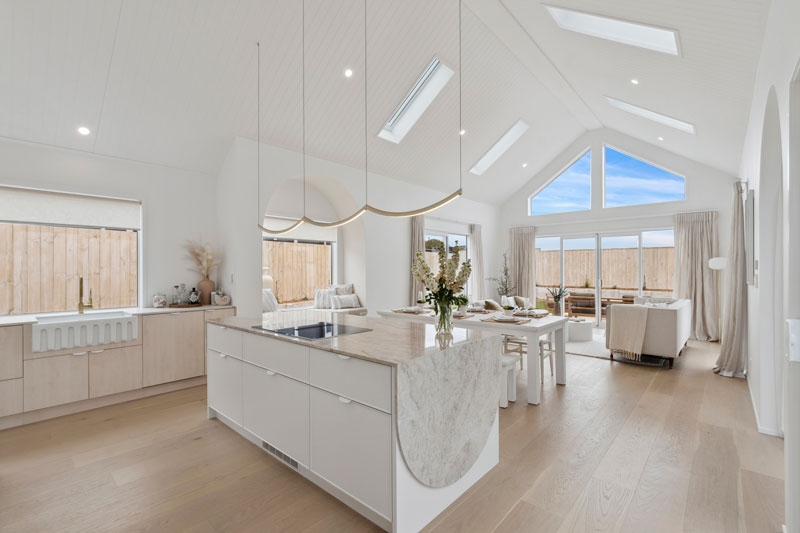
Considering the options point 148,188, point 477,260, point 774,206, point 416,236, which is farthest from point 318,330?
point 477,260

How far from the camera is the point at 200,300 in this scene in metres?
4.84

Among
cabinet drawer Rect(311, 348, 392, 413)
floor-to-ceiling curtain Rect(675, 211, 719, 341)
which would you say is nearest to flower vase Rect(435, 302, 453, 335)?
Result: cabinet drawer Rect(311, 348, 392, 413)

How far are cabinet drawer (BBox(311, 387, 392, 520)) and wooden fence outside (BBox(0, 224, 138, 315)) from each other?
3.72m

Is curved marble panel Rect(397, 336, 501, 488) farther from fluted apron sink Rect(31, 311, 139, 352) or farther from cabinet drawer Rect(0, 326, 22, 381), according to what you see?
cabinet drawer Rect(0, 326, 22, 381)

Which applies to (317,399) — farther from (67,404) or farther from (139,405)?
(67,404)

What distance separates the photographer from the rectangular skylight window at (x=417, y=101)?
517 cm

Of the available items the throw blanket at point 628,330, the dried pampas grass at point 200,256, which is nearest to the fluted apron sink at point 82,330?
the dried pampas grass at point 200,256

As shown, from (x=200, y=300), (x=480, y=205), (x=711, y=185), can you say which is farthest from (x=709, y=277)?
(x=200, y=300)

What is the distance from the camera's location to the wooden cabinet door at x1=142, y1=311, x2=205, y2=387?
13.3ft

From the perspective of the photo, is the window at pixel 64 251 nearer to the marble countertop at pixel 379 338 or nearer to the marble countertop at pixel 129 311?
the marble countertop at pixel 129 311

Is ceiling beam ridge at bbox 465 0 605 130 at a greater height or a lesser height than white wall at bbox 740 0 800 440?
greater

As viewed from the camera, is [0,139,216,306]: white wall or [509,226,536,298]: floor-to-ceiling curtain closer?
[0,139,216,306]: white wall

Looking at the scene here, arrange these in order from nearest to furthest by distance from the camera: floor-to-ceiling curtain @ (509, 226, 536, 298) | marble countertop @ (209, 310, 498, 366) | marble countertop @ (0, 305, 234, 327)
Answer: marble countertop @ (209, 310, 498, 366) → marble countertop @ (0, 305, 234, 327) → floor-to-ceiling curtain @ (509, 226, 536, 298)

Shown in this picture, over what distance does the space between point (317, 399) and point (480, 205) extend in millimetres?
7497
